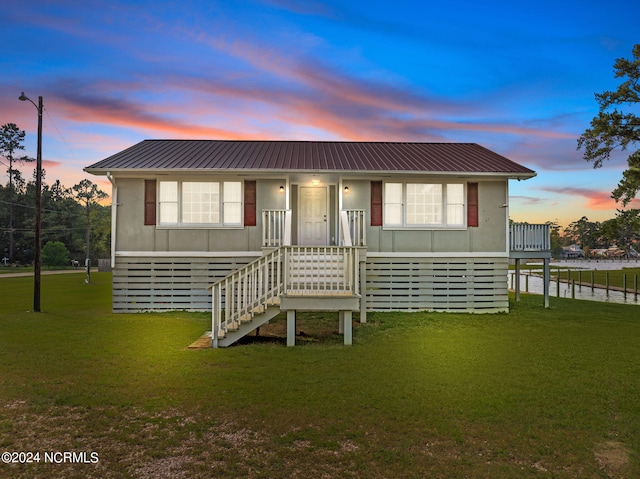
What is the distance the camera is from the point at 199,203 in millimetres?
12992

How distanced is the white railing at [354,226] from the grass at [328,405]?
2.92 meters

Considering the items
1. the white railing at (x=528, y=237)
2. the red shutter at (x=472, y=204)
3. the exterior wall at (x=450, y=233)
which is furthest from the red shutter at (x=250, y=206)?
the white railing at (x=528, y=237)

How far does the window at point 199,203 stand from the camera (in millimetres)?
12930

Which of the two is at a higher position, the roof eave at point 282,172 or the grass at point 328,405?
the roof eave at point 282,172

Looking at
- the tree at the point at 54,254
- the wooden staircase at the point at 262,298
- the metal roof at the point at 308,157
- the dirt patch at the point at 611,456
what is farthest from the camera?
the tree at the point at 54,254

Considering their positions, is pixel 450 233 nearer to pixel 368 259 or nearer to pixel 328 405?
pixel 368 259

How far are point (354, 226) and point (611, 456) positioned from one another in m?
8.42

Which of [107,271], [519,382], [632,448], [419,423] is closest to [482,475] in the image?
[419,423]

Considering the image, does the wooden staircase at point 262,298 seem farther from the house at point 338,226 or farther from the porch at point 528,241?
the porch at point 528,241

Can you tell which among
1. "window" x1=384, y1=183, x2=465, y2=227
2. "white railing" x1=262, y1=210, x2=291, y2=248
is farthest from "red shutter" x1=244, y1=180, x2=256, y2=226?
"window" x1=384, y1=183, x2=465, y2=227

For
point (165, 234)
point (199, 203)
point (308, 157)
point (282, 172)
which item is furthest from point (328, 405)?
point (308, 157)

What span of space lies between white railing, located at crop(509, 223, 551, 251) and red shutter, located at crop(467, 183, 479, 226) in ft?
4.60

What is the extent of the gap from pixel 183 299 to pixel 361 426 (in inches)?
378

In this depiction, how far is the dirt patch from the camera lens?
374cm
